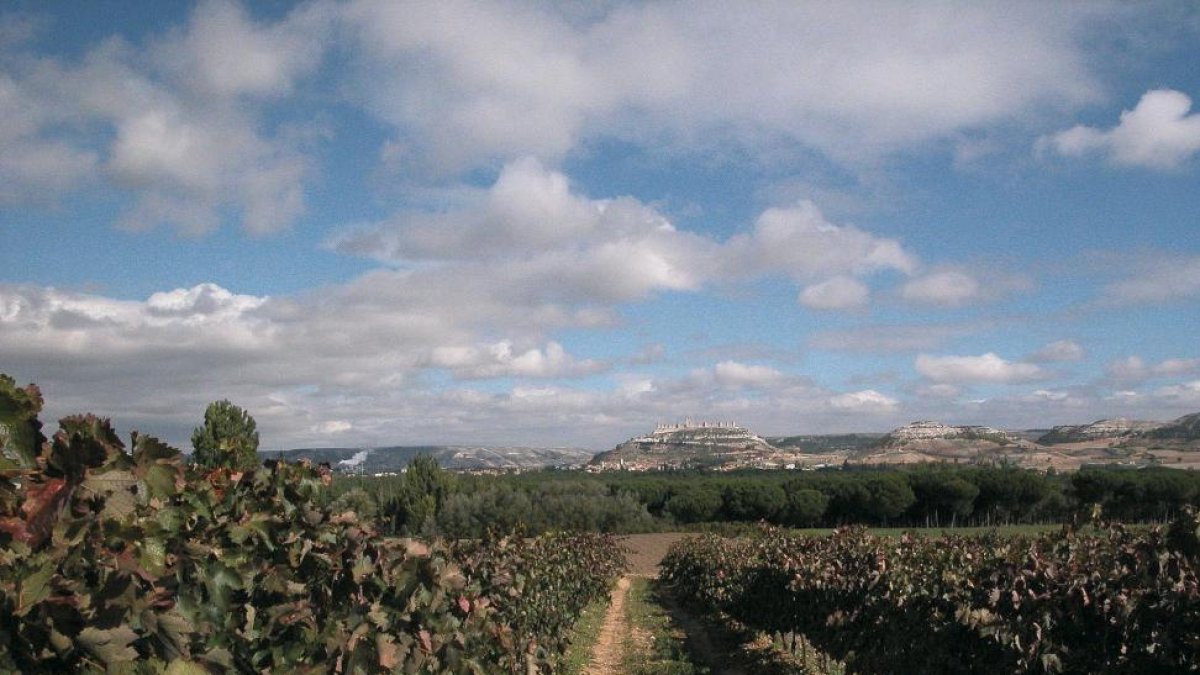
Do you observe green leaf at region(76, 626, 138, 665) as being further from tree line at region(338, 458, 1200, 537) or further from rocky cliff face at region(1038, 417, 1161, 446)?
rocky cliff face at region(1038, 417, 1161, 446)

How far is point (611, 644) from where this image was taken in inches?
702

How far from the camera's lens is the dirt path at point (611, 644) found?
14392 mm

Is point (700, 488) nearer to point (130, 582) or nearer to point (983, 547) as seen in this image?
point (983, 547)

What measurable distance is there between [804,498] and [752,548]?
68.5 m

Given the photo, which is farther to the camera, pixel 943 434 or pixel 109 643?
pixel 943 434

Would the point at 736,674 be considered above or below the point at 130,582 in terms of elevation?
below

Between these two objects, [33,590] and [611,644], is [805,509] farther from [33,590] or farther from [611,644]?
[33,590]

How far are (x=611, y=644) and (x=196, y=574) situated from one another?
15.9m

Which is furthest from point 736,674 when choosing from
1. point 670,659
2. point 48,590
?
point 48,590

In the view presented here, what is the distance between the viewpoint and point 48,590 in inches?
77.0

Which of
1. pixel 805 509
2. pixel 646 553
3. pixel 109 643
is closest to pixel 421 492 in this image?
pixel 646 553

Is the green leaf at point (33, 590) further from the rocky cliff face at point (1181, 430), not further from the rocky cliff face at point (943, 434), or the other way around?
the rocky cliff face at point (943, 434)

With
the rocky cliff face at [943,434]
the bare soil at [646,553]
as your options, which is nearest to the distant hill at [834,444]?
the rocky cliff face at [943,434]

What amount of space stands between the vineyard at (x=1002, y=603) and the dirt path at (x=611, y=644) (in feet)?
9.31
